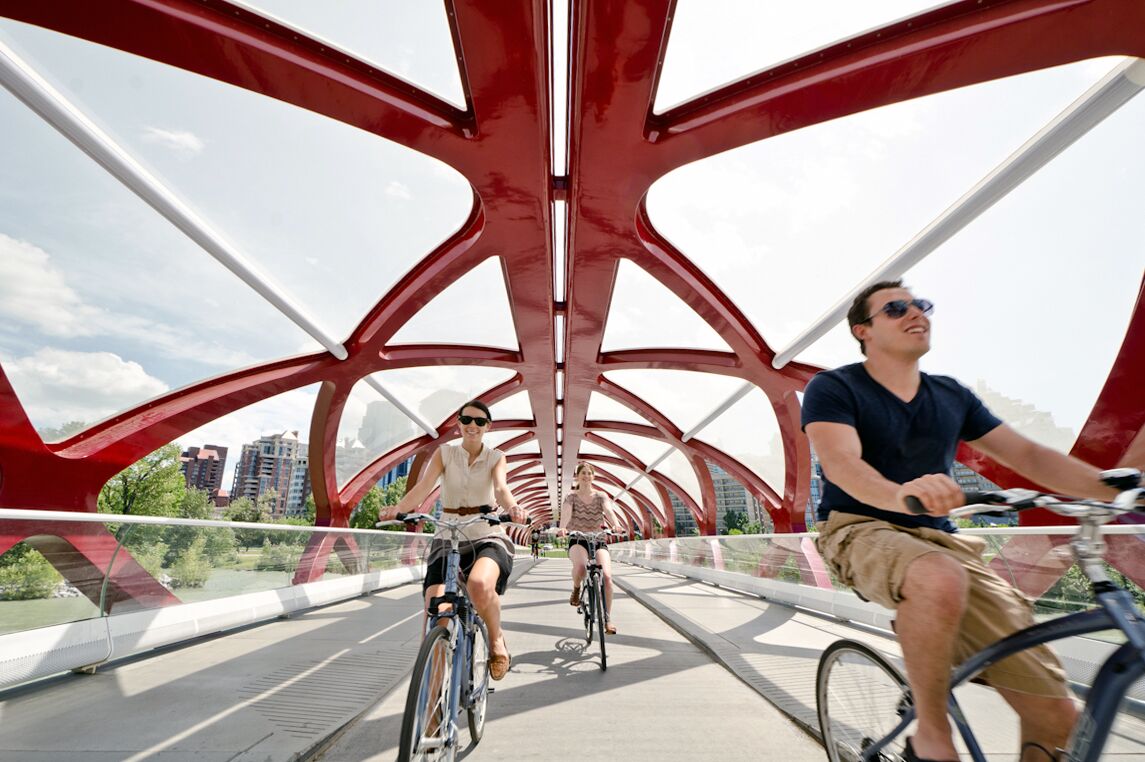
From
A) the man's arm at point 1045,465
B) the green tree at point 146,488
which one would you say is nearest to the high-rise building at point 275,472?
the green tree at point 146,488

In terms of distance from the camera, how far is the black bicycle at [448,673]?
2.26 m

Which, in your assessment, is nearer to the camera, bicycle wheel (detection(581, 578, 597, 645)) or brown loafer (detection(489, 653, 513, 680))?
brown loafer (detection(489, 653, 513, 680))

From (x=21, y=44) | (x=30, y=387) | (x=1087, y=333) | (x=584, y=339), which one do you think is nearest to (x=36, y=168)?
(x=21, y=44)

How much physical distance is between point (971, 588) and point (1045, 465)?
495 mm

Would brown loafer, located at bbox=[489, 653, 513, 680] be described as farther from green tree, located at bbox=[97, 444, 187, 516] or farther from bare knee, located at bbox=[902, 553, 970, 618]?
green tree, located at bbox=[97, 444, 187, 516]

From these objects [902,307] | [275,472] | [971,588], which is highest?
[275,472]

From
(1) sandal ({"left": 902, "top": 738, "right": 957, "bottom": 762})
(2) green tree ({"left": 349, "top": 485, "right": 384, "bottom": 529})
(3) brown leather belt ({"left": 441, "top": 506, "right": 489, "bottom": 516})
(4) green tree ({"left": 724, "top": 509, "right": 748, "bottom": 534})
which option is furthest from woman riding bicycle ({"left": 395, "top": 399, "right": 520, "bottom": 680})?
(4) green tree ({"left": 724, "top": 509, "right": 748, "bottom": 534})

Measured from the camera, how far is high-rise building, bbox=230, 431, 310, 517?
531 ft

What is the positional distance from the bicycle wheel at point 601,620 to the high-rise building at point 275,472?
563 ft

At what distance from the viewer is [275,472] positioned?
16312cm

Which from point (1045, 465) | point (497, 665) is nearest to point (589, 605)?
point (497, 665)

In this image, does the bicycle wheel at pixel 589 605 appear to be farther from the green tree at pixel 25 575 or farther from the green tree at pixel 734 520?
the green tree at pixel 734 520

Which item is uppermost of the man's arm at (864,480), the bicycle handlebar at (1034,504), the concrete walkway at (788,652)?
the man's arm at (864,480)

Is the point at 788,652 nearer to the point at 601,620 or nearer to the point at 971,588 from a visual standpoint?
the point at 601,620
